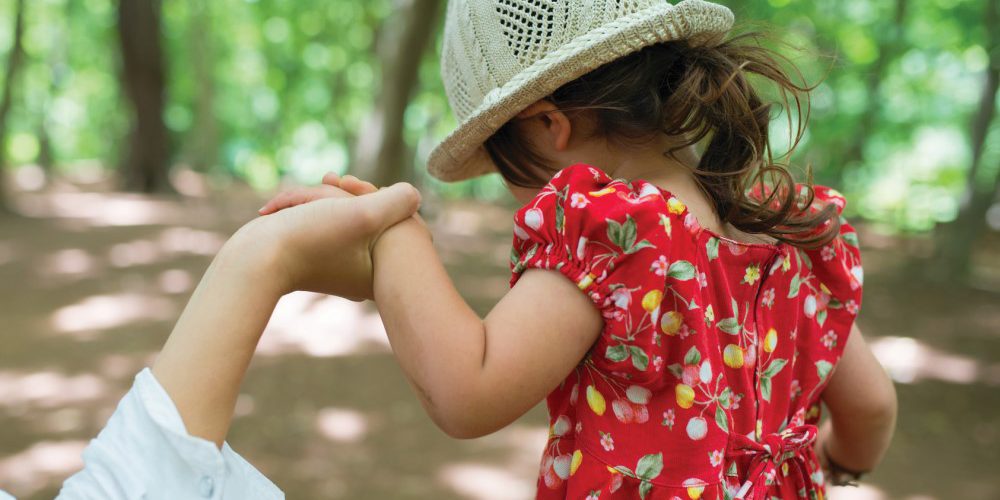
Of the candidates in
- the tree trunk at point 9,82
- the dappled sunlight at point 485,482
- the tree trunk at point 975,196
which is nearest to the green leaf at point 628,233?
the dappled sunlight at point 485,482

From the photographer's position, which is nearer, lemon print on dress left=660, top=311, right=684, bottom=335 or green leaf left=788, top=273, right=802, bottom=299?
lemon print on dress left=660, top=311, right=684, bottom=335

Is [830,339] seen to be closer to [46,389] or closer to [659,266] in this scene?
[659,266]

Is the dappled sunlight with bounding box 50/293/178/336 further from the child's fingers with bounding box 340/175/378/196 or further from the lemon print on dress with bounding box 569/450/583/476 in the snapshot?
the lemon print on dress with bounding box 569/450/583/476

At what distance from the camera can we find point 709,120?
4.24ft

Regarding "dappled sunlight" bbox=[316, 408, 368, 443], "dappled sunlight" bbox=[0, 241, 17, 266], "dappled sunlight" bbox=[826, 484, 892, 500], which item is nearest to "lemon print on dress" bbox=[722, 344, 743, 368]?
"dappled sunlight" bbox=[826, 484, 892, 500]

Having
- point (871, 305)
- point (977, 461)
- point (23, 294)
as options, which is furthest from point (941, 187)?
point (23, 294)

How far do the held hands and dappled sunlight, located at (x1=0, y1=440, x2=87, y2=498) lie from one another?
9.69 feet

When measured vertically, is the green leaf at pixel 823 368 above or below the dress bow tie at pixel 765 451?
above

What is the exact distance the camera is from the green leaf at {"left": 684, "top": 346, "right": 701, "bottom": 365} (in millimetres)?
1117

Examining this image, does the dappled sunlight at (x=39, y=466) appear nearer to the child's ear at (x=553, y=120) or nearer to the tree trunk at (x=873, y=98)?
the child's ear at (x=553, y=120)

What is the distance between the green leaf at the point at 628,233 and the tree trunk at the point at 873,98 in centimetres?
955

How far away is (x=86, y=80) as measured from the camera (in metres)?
27.2

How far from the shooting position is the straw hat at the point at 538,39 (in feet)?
3.89

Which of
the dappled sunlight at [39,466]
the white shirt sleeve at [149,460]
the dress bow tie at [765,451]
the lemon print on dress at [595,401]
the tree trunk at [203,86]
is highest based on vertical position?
the white shirt sleeve at [149,460]
